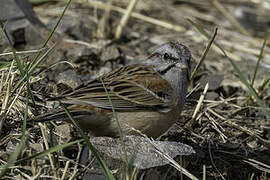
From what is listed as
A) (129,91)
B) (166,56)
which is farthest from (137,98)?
(166,56)

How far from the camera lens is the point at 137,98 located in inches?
160

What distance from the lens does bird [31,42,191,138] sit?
3775 millimetres

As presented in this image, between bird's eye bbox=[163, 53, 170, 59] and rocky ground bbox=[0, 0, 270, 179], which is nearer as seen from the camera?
rocky ground bbox=[0, 0, 270, 179]

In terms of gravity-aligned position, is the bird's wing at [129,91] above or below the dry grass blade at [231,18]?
below

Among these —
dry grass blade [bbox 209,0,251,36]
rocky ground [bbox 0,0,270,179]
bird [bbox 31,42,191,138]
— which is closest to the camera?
rocky ground [bbox 0,0,270,179]

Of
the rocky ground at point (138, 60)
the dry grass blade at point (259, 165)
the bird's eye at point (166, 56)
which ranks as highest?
the bird's eye at point (166, 56)

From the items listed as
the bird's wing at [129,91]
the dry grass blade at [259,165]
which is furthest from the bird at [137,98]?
the dry grass blade at [259,165]

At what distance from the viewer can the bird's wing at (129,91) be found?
379cm

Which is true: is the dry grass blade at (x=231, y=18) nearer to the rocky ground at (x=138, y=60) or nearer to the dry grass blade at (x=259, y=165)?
the rocky ground at (x=138, y=60)

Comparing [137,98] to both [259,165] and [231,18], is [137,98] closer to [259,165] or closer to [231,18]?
[259,165]

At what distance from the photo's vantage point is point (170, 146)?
366 centimetres

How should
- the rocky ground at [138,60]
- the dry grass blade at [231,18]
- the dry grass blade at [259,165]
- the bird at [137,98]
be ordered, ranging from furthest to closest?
the dry grass blade at [231,18] < the dry grass blade at [259,165] < the bird at [137,98] < the rocky ground at [138,60]

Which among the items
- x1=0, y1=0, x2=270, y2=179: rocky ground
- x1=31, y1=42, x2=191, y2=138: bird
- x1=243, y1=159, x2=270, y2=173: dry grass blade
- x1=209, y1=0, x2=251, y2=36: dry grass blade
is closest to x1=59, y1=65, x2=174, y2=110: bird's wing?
x1=31, y1=42, x2=191, y2=138: bird

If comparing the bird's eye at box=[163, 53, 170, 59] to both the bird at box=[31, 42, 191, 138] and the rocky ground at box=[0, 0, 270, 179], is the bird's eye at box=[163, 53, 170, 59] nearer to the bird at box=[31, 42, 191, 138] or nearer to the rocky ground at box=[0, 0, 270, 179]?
the bird at box=[31, 42, 191, 138]
